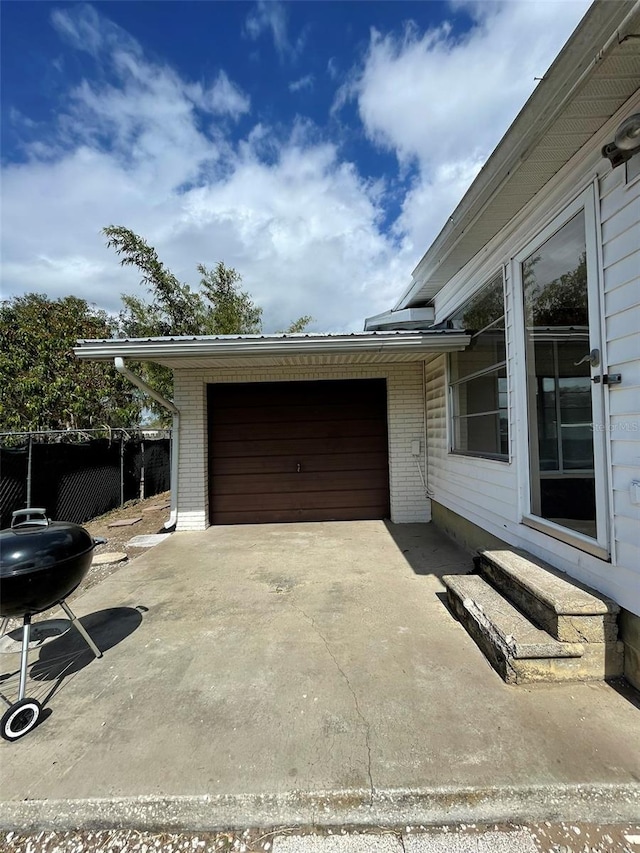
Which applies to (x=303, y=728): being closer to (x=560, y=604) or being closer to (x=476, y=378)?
(x=560, y=604)

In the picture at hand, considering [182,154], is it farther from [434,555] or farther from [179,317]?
[434,555]

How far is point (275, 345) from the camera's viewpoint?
4.52m

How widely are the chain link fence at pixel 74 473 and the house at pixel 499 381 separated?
2.26 m

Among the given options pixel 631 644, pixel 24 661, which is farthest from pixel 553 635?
pixel 24 661

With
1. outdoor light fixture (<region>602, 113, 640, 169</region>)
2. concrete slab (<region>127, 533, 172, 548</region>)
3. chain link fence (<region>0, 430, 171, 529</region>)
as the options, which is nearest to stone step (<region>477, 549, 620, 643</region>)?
outdoor light fixture (<region>602, 113, 640, 169</region>)

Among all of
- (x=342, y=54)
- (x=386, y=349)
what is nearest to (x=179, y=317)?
(x=342, y=54)

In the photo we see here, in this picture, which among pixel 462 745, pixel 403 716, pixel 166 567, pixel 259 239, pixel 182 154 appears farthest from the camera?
pixel 259 239

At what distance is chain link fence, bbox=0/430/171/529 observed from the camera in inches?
220

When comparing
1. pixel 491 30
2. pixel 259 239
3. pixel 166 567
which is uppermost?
pixel 259 239

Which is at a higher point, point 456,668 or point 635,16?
point 635,16

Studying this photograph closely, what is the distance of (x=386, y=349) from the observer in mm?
4590

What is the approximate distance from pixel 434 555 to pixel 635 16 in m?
4.21

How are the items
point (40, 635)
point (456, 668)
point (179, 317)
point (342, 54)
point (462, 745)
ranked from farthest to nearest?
point (179, 317) → point (342, 54) → point (40, 635) → point (456, 668) → point (462, 745)

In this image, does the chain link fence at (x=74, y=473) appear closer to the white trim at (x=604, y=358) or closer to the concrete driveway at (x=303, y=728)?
the concrete driveway at (x=303, y=728)
